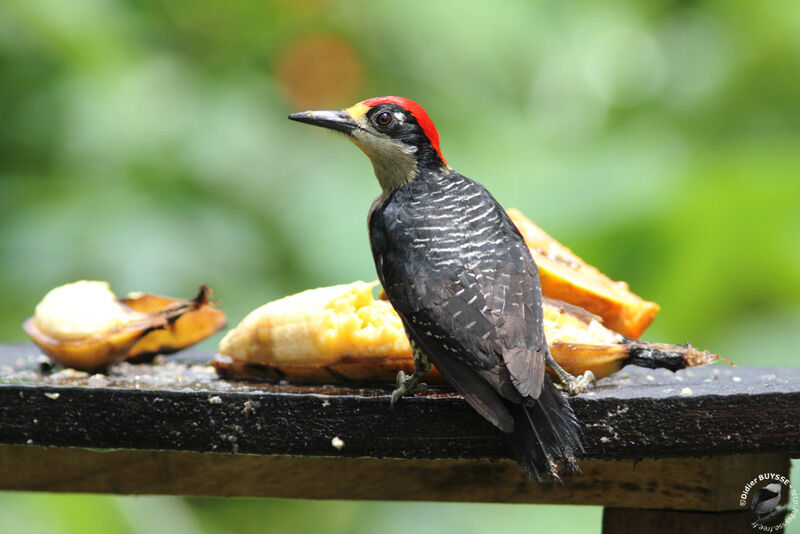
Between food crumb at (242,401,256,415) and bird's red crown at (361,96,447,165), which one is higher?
bird's red crown at (361,96,447,165)

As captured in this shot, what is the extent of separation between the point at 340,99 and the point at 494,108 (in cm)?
83

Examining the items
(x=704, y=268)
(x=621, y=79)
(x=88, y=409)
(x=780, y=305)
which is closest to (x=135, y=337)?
(x=88, y=409)

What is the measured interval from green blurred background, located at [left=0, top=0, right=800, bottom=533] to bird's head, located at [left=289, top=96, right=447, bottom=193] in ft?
5.55

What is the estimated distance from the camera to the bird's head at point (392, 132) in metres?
1.46

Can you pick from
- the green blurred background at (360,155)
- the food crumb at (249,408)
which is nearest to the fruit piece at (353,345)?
the food crumb at (249,408)

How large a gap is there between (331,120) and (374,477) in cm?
56

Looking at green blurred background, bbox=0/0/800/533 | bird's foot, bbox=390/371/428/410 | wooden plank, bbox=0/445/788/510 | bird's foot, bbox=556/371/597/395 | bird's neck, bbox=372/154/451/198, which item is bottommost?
wooden plank, bbox=0/445/788/510

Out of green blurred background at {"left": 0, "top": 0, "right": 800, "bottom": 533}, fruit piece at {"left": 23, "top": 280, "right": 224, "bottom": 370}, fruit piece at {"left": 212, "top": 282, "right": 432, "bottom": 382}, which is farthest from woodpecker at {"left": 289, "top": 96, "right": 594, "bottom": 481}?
green blurred background at {"left": 0, "top": 0, "right": 800, "bottom": 533}

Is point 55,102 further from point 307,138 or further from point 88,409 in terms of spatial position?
point 88,409

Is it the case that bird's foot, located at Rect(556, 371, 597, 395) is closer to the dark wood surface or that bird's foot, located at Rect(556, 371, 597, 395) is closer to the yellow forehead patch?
the dark wood surface

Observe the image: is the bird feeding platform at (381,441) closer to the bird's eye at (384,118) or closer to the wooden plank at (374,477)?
the wooden plank at (374,477)

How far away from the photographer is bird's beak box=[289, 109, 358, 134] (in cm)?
143

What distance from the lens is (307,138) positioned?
13.9ft

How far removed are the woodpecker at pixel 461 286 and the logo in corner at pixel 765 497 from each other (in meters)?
0.29
